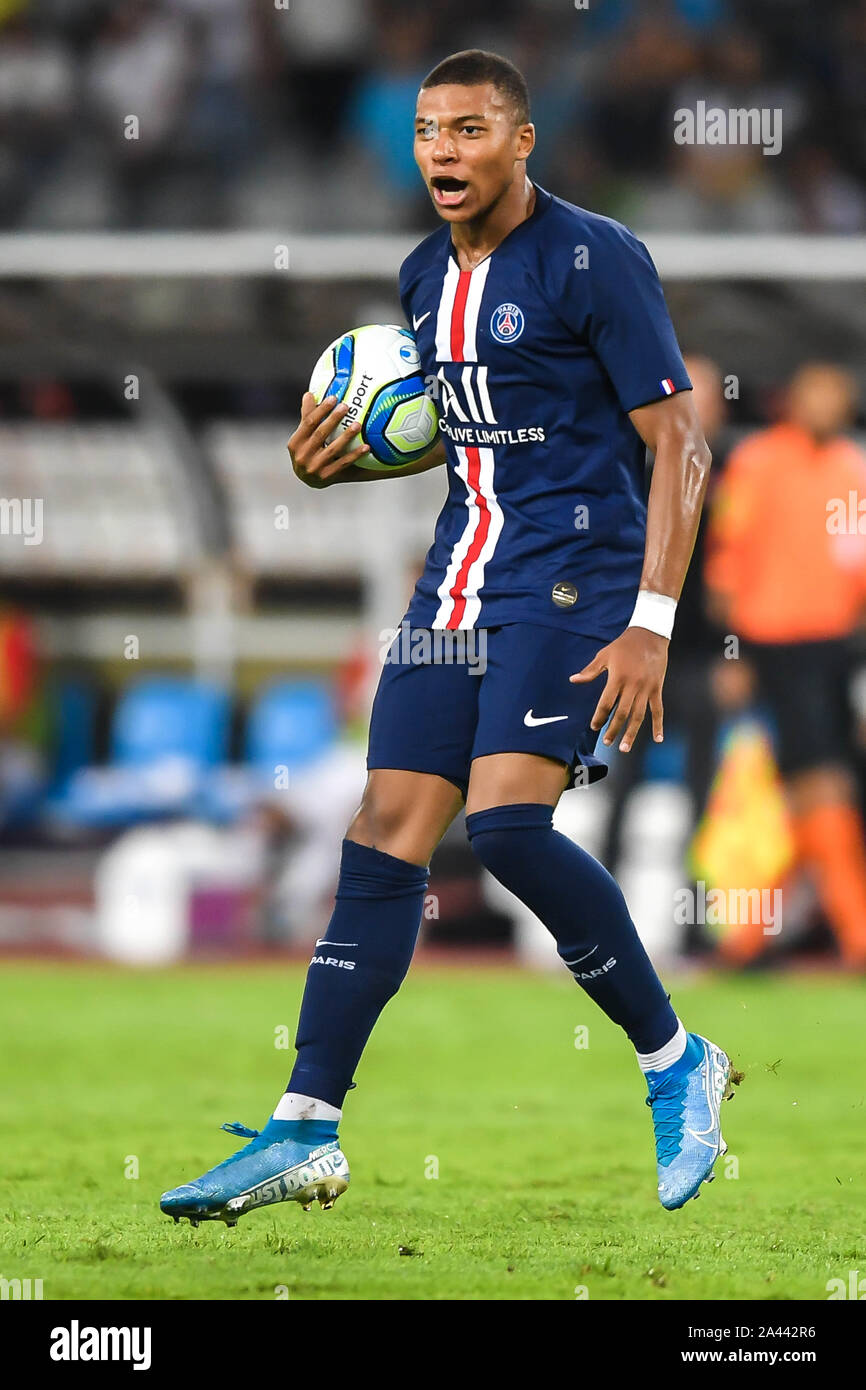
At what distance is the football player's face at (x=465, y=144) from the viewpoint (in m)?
3.76

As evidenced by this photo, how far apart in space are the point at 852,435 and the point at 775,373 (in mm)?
1035

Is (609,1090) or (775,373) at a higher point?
(775,373)

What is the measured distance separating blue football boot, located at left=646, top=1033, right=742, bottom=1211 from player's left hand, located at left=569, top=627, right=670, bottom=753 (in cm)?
70

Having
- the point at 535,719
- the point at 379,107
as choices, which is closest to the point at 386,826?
the point at 535,719

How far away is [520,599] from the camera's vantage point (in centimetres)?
384

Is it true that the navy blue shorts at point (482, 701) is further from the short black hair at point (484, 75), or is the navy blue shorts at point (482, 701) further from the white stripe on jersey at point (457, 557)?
the short black hair at point (484, 75)

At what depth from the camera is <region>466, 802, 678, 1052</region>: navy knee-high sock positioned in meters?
3.71


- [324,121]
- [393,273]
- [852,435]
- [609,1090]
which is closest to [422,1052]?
[609,1090]

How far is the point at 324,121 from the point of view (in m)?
13.8

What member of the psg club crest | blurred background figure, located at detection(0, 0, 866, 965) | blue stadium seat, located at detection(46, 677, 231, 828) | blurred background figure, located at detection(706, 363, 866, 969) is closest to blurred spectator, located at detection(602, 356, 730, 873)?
blurred background figure, located at detection(0, 0, 866, 965)

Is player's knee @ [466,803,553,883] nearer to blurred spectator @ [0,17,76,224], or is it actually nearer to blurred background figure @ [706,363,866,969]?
blurred background figure @ [706,363,866,969]

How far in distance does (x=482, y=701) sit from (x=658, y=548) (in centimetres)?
45

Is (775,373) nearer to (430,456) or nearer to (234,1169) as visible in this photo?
(430,456)

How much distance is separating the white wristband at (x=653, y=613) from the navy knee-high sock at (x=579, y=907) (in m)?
0.39
